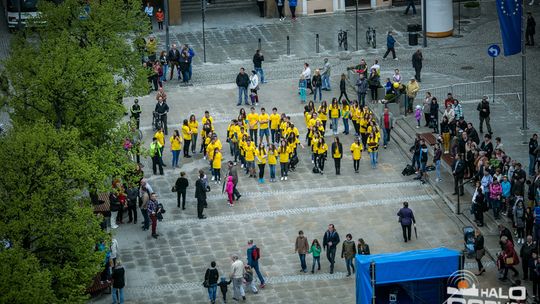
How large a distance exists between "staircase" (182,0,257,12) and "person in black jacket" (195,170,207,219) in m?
28.3

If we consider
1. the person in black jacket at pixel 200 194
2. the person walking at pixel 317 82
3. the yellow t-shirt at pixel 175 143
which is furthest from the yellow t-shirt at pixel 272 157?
the person walking at pixel 317 82

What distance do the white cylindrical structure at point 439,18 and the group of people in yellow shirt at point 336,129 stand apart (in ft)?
43.4

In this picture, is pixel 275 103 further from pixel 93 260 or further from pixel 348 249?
pixel 93 260

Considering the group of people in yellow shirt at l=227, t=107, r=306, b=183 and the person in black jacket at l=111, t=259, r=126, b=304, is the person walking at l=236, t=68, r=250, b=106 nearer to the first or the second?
the group of people in yellow shirt at l=227, t=107, r=306, b=183

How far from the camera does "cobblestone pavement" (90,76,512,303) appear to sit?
3969 centimetres

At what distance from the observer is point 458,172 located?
146 feet

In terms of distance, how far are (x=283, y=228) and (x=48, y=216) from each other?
Answer: 11696 millimetres

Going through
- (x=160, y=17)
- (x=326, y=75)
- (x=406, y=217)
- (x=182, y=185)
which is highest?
(x=160, y=17)

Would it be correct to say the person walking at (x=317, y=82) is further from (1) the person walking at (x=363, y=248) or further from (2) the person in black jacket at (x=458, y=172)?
(1) the person walking at (x=363, y=248)

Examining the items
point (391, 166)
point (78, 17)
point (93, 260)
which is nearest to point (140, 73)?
point (78, 17)

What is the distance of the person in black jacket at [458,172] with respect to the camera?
44.4 m

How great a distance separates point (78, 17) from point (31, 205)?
17.8 m

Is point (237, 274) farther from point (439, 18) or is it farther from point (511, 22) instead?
point (439, 18)

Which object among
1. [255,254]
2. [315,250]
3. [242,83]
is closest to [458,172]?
[315,250]
